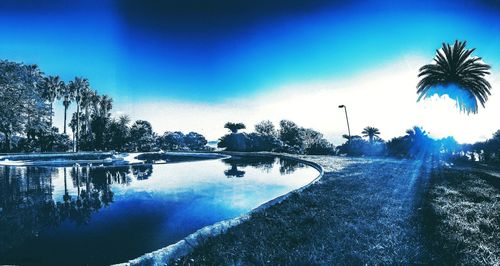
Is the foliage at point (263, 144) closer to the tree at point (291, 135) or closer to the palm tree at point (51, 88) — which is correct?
the tree at point (291, 135)

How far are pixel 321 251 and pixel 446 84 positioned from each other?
108 ft

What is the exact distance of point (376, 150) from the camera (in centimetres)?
3222

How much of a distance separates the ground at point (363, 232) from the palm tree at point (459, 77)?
80.1ft

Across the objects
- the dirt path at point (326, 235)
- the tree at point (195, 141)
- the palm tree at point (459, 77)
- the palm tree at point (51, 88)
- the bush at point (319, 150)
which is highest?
the palm tree at point (51, 88)

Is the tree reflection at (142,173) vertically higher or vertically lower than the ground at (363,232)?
higher

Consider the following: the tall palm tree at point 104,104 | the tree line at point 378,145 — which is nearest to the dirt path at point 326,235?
the tree line at point 378,145

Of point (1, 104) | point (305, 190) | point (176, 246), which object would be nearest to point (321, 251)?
point (176, 246)

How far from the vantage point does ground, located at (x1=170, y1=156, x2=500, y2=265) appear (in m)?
4.61

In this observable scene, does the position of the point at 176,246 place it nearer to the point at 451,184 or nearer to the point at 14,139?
the point at 451,184

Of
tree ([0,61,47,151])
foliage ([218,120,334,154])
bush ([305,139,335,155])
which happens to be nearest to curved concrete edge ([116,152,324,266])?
tree ([0,61,47,151])

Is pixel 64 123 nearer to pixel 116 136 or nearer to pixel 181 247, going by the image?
pixel 116 136

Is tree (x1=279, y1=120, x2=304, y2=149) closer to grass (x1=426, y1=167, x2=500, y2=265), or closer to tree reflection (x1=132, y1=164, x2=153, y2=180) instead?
tree reflection (x1=132, y1=164, x2=153, y2=180)

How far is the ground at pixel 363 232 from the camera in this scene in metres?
4.61

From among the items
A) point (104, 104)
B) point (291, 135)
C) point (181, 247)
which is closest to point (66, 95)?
point (104, 104)
